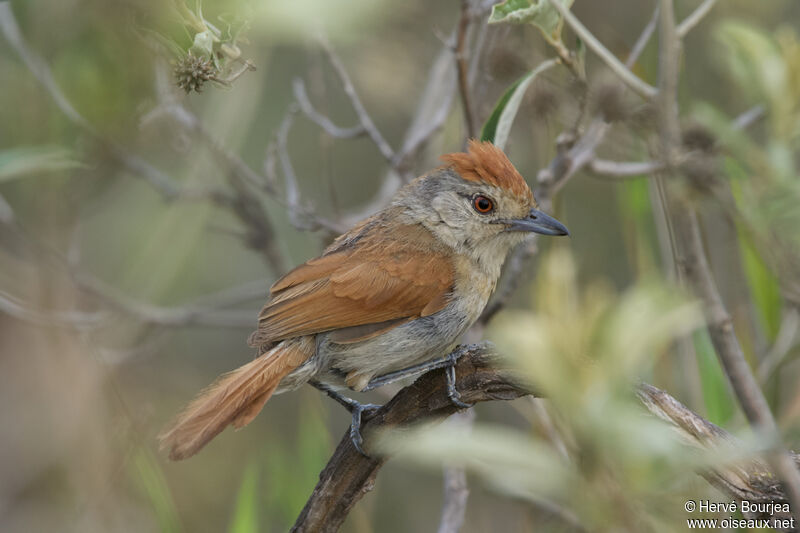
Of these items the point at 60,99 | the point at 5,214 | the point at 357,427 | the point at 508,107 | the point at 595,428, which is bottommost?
the point at 357,427

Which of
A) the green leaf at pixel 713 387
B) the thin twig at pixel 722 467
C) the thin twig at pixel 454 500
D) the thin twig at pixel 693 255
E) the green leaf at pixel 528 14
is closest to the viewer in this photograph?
the thin twig at pixel 693 255

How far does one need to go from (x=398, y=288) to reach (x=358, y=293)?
0.16 m

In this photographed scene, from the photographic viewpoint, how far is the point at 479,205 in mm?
4000

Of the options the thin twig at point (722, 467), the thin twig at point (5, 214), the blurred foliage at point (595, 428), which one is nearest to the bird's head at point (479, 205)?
the thin twig at point (722, 467)

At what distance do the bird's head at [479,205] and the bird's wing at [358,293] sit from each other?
24 cm

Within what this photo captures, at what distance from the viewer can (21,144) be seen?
426 cm

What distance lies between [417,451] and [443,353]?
2.23m

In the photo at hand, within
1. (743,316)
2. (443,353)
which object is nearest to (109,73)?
(443,353)

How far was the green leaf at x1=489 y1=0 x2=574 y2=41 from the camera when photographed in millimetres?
2578

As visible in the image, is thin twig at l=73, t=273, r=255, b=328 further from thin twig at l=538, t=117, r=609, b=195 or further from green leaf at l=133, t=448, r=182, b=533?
thin twig at l=538, t=117, r=609, b=195

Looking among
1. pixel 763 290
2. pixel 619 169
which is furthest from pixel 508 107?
pixel 763 290

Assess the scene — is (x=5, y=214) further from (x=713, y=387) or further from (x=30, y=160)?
(x=713, y=387)

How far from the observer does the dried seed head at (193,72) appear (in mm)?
2162

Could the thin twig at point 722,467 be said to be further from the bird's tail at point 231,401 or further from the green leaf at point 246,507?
the green leaf at point 246,507
